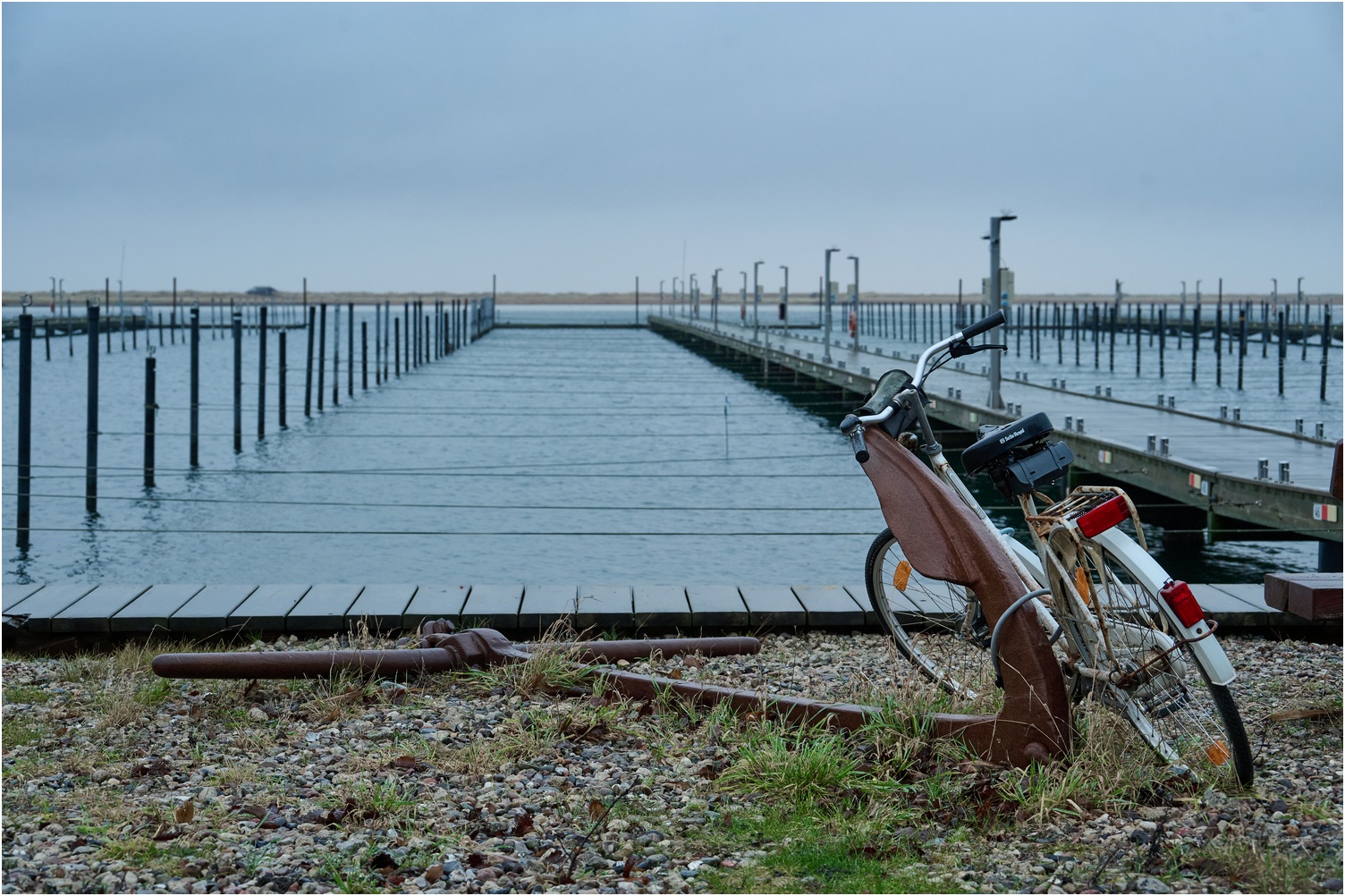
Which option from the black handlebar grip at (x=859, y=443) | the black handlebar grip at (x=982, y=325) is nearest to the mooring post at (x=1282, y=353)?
the black handlebar grip at (x=982, y=325)

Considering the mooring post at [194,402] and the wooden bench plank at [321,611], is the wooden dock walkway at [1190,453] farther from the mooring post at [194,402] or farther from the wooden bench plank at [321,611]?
the mooring post at [194,402]

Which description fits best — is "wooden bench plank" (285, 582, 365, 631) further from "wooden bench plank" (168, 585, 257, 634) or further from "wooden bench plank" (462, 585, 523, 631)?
"wooden bench plank" (462, 585, 523, 631)

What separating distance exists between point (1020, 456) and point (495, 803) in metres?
1.68

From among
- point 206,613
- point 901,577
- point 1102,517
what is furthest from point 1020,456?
point 206,613

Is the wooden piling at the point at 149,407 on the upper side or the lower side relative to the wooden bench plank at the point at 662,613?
upper

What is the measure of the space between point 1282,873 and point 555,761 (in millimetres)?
1903

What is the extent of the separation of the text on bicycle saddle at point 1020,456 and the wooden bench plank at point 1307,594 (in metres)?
1.14

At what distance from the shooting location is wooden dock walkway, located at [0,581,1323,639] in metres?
5.29

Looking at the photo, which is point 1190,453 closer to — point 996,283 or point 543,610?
point 996,283

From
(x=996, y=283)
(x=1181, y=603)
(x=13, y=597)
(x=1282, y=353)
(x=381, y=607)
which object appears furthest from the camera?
(x=1282, y=353)

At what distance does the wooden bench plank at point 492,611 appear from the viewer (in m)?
5.34

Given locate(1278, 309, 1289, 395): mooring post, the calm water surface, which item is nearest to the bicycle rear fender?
the calm water surface

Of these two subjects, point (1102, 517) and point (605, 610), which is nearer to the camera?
point (1102, 517)

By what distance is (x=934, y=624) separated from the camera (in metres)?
4.89
